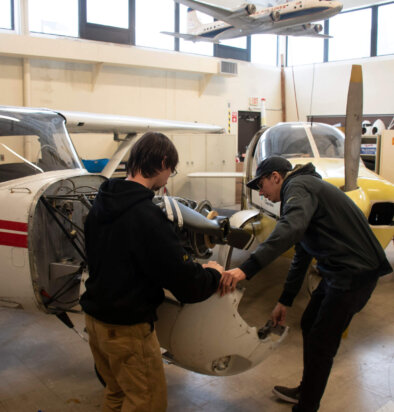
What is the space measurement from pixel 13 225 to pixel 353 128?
341 centimetres

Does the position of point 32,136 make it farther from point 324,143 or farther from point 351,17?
point 351,17

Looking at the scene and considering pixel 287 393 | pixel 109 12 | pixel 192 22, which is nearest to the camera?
pixel 287 393

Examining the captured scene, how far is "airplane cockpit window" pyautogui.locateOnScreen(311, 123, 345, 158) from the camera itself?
5.18 metres

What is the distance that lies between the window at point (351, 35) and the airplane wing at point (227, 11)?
4697mm

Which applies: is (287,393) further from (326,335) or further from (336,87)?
(336,87)

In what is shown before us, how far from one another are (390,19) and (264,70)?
4.09m

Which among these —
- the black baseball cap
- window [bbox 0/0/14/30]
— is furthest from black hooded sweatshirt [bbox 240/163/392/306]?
window [bbox 0/0/14/30]

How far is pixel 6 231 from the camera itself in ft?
9.20

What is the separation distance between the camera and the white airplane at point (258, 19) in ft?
34.8

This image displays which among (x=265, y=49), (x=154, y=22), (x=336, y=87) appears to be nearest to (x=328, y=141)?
(x=154, y=22)

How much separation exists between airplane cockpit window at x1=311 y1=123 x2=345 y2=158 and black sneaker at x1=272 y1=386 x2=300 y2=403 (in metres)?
3.04

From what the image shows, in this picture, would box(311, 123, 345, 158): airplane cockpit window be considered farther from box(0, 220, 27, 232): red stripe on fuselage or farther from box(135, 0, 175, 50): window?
box(135, 0, 175, 50): window

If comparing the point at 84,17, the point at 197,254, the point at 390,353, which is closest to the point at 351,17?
the point at 84,17

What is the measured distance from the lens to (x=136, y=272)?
1.71 m
